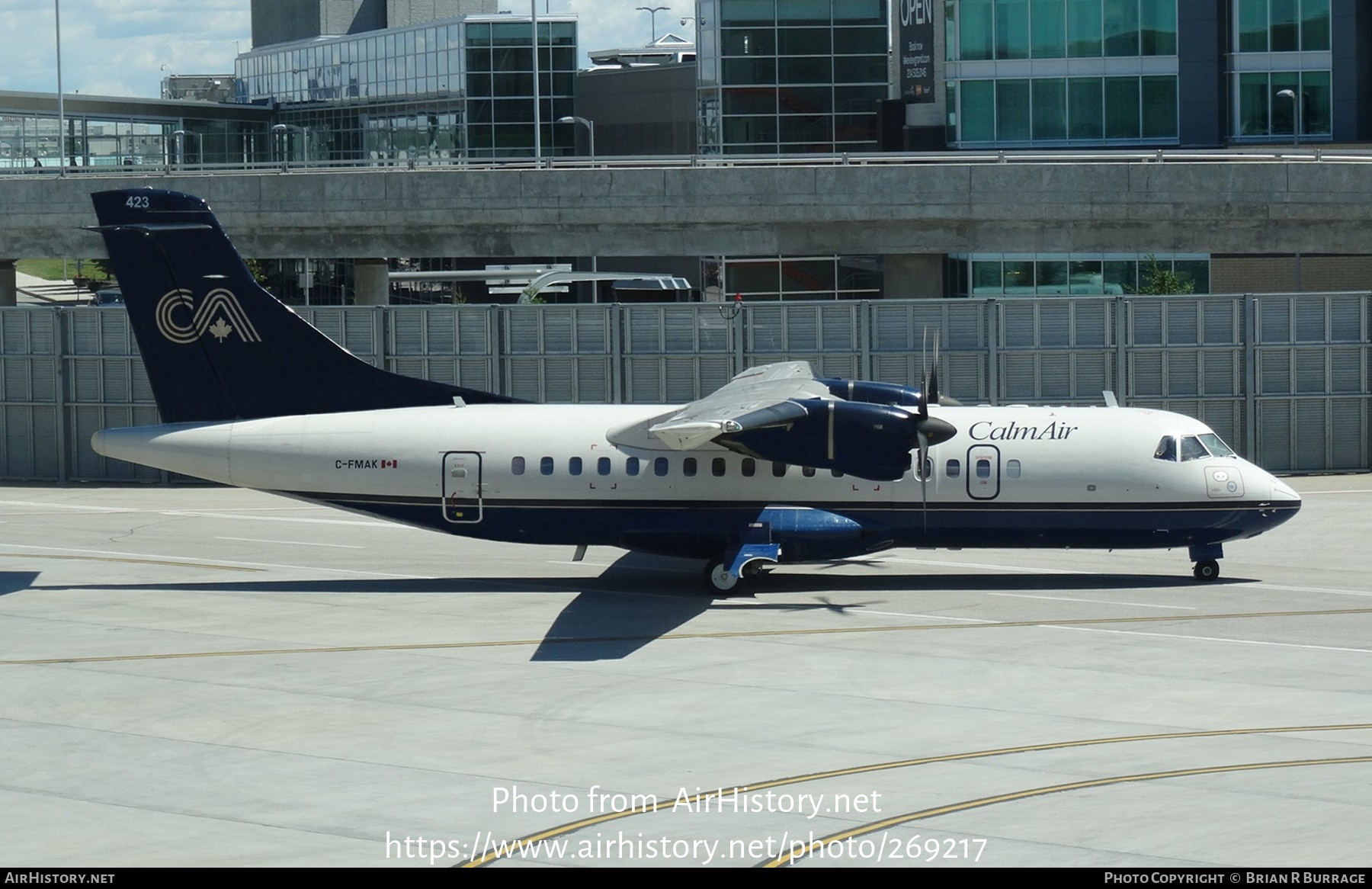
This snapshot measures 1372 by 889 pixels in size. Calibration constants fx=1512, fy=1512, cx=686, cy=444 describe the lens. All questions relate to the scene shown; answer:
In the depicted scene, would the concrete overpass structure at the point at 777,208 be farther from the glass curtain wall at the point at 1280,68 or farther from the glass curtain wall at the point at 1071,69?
the glass curtain wall at the point at 1280,68

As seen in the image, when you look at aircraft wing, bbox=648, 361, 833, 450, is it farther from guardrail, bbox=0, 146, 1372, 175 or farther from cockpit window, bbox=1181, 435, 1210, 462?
guardrail, bbox=0, 146, 1372, 175

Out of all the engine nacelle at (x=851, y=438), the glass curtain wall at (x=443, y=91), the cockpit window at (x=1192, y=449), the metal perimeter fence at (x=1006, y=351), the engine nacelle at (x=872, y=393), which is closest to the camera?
the engine nacelle at (x=851, y=438)

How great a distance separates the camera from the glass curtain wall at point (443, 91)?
99562mm

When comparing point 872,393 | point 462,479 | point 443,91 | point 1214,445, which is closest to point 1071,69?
point 443,91

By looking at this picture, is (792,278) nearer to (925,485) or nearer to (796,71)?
(796,71)

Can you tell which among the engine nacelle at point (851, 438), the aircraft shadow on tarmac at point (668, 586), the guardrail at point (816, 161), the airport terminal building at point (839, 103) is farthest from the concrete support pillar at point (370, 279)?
the engine nacelle at point (851, 438)

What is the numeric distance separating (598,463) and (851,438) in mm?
5180

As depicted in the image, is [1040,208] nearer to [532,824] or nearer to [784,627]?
[784,627]

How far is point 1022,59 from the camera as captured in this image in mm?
74188

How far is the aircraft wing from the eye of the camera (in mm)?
24188

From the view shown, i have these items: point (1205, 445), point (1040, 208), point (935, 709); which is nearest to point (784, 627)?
point (935, 709)

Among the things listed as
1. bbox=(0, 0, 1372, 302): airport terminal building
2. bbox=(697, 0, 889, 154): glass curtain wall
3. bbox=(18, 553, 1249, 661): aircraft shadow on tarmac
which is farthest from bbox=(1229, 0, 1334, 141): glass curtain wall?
bbox=(18, 553, 1249, 661): aircraft shadow on tarmac

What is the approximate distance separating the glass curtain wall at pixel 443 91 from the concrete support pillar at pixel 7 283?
3939 centimetres

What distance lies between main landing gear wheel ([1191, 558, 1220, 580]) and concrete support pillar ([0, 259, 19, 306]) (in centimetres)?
4578
